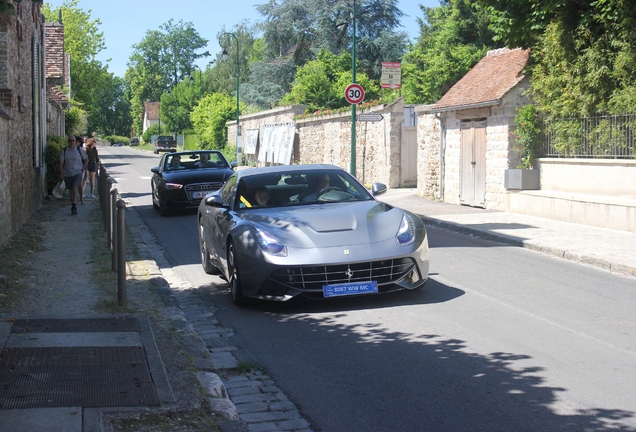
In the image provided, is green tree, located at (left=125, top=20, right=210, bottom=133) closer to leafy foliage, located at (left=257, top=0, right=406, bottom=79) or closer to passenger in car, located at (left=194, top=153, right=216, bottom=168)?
leafy foliage, located at (left=257, top=0, right=406, bottom=79)

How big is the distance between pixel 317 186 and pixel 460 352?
375 cm

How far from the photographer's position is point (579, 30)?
16844 millimetres

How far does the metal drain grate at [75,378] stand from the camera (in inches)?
190

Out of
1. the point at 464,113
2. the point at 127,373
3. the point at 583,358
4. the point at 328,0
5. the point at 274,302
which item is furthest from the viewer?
the point at 328,0

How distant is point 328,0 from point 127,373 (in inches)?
1991

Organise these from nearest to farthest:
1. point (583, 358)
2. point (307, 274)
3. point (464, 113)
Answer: point (583, 358)
point (307, 274)
point (464, 113)

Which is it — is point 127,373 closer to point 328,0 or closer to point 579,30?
point 579,30

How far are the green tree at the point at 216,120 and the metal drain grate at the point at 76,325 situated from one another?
52.9 meters

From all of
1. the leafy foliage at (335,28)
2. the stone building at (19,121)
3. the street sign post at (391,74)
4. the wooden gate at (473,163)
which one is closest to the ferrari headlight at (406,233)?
the stone building at (19,121)

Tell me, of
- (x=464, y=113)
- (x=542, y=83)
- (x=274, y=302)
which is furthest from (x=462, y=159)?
(x=274, y=302)

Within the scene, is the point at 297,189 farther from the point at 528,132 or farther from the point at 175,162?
the point at 175,162

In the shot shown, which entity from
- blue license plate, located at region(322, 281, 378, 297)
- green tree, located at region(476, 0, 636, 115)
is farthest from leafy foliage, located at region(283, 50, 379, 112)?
blue license plate, located at region(322, 281, 378, 297)

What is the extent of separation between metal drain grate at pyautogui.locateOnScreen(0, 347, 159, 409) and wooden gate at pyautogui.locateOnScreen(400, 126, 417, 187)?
2074 centimetres

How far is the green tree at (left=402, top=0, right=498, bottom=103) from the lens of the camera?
35062 mm
